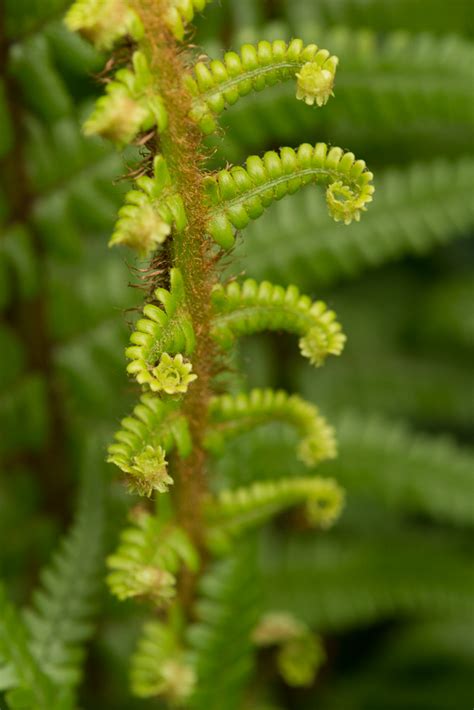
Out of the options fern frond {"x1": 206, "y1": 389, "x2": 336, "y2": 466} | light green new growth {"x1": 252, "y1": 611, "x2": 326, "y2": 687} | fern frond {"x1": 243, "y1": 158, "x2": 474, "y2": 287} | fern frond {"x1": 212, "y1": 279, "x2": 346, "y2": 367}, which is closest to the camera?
fern frond {"x1": 212, "y1": 279, "x2": 346, "y2": 367}

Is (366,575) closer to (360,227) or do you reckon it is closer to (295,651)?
(295,651)

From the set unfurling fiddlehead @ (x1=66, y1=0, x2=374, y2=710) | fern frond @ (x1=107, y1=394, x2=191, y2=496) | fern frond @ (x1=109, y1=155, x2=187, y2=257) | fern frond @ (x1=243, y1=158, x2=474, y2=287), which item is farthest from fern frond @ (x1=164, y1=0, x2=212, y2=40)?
fern frond @ (x1=243, y1=158, x2=474, y2=287)

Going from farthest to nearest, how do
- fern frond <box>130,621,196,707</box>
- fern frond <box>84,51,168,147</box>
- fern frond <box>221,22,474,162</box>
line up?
fern frond <box>221,22,474,162</box>, fern frond <box>130,621,196,707</box>, fern frond <box>84,51,168,147</box>

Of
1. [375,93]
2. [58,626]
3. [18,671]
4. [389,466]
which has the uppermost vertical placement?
[375,93]

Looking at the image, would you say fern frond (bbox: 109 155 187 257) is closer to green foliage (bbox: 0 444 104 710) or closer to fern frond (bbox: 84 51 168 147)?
fern frond (bbox: 84 51 168 147)

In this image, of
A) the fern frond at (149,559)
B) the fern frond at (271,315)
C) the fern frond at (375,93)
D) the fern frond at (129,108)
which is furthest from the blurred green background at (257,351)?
the fern frond at (129,108)

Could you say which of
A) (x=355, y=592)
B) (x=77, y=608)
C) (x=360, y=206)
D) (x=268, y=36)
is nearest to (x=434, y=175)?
(x=268, y=36)

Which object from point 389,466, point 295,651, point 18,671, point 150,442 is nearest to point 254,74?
point 150,442

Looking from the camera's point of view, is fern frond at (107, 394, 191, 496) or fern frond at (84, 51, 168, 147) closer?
fern frond at (84, 51, 168, 147)
